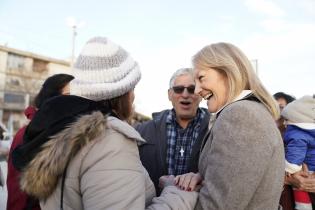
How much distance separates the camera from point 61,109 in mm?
1560

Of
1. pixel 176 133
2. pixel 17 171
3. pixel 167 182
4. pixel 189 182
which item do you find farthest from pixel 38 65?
pixel 189 182

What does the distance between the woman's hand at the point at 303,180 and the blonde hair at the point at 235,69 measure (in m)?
1.32

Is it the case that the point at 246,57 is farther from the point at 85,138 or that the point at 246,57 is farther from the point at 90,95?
the point at 85,138

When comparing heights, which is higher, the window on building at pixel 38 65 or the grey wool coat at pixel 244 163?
the window on building at pixel 38 65

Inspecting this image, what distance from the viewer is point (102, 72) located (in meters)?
1.68

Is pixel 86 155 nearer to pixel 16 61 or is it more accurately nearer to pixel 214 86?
pixel 214 86

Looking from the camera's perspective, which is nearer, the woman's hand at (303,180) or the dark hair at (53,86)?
the woman's hand at (303,180)

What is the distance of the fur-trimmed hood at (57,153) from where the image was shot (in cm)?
145

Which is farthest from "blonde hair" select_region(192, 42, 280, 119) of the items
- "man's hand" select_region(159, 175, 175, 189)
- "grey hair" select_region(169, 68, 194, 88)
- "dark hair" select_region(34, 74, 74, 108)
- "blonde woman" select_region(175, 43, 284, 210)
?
"dark hair" select_region(34, 74, 74, 108)

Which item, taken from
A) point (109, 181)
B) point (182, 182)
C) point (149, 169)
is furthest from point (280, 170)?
point (149, 169)

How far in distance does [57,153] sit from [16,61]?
5432 cm

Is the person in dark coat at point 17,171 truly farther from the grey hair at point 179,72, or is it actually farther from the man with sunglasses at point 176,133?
the grey hair at point 179,72

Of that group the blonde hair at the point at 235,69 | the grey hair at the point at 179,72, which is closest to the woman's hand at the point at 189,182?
the blonde hair at the point at 235,69

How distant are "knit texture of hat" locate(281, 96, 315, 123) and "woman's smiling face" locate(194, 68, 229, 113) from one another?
1531mm
